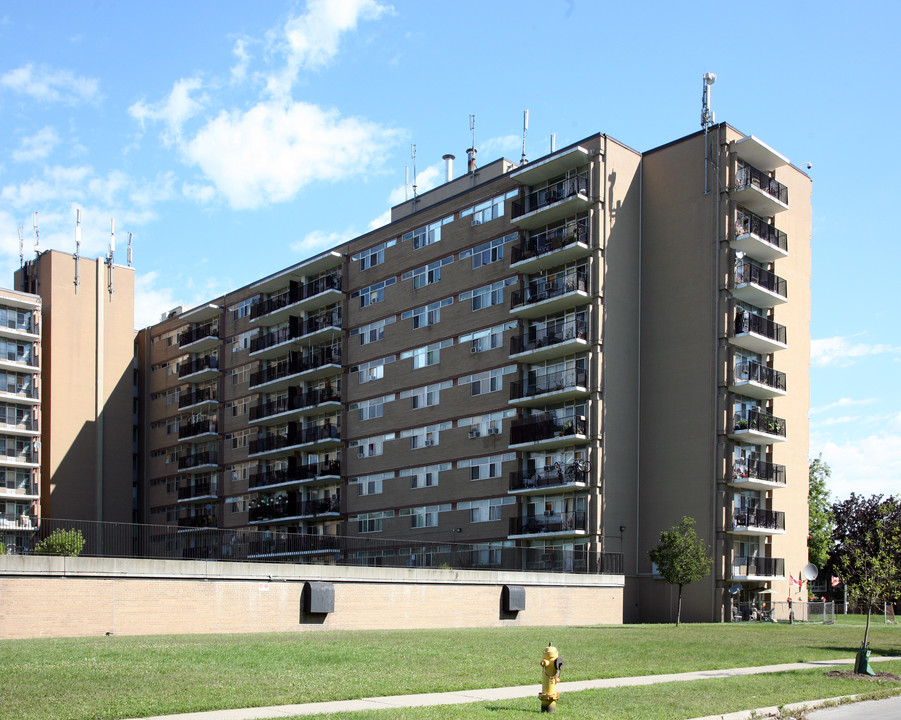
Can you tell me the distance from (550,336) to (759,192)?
504 inches

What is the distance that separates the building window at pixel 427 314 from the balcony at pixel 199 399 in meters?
24.7

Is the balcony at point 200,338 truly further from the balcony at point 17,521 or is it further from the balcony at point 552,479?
the balcony at point 552,479

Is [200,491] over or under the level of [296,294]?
under

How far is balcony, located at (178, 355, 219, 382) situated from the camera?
3232 inches

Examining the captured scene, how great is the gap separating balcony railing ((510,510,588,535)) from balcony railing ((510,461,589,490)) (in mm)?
1682

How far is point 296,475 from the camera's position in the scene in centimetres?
7025

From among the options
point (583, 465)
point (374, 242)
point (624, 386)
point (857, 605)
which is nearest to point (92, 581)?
point (857, 605)

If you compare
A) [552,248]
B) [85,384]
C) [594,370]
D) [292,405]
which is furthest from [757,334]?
[85,384]

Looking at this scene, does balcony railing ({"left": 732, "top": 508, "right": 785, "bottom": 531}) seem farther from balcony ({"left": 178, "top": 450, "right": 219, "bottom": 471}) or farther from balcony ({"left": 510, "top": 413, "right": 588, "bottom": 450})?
balcony ({"left": 178, "top": 450, "right": 219, "bottom": 471})

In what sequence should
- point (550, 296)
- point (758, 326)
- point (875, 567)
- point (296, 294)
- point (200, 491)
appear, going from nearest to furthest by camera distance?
point (875, 567) < point (758, 326) < point (550, 296) < point (296, 294) < point (200, 491)

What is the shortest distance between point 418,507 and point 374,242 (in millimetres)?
18309

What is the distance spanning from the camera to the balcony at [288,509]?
67.5m

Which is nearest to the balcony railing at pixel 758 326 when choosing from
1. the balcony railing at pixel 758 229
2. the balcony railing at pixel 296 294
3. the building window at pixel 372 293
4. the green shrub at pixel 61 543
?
the balcony railing at pixel 758 229

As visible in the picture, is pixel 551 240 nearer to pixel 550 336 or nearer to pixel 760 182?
pixel 550 336
